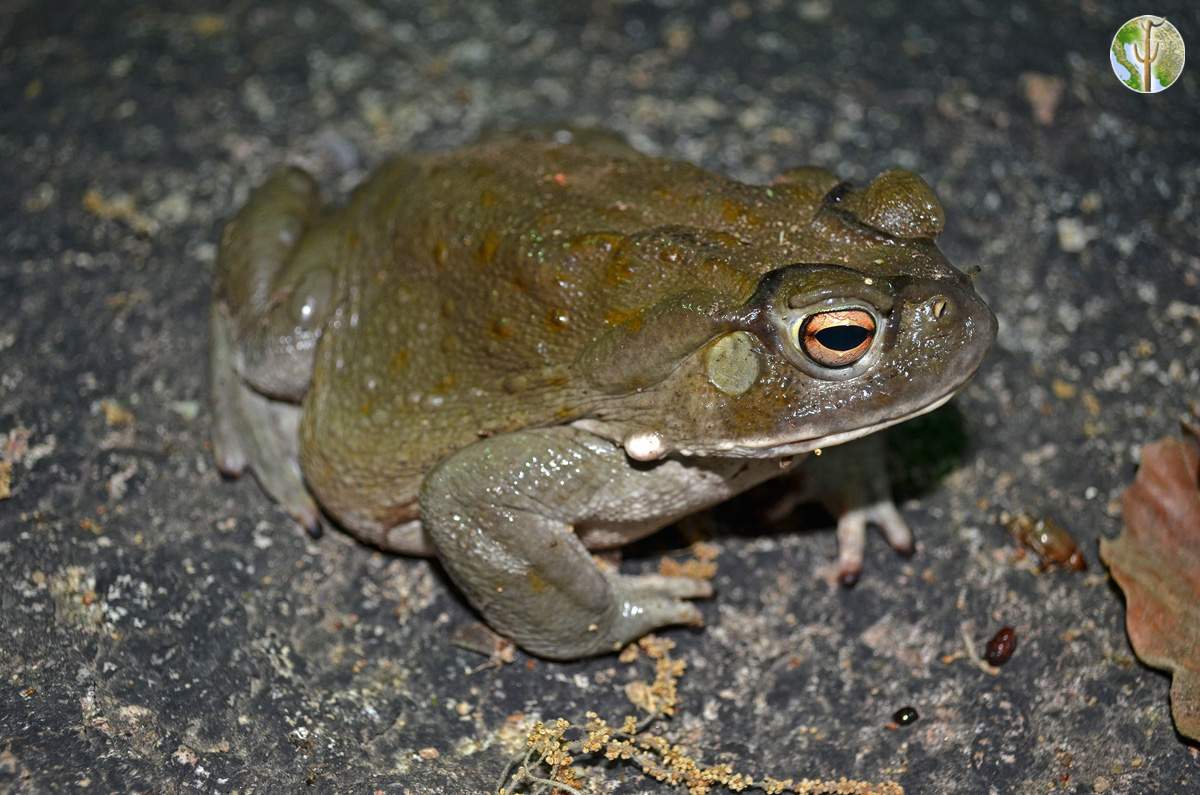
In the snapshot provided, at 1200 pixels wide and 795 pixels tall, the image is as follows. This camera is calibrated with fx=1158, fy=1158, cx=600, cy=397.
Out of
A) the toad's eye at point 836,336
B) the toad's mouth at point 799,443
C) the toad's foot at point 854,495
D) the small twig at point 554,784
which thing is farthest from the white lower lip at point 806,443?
the small twig at point 554,784

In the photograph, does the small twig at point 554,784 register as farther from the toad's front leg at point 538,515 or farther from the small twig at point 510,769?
the toad's front leg at point 538,515

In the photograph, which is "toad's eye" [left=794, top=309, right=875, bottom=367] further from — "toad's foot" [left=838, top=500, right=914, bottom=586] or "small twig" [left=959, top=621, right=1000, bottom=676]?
"small twig" [left=959, top=621, right=1000, bottom=676]

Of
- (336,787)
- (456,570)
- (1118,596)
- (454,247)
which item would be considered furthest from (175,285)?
(1118,596)

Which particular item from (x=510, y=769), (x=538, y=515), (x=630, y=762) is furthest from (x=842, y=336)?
(x=510, y=769)

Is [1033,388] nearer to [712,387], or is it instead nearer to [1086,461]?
[1086,461]

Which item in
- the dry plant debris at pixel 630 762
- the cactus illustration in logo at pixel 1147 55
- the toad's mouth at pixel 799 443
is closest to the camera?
the toad's mouth at pixel 799 443

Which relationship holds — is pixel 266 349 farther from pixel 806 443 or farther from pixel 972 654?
pixel 972 654
